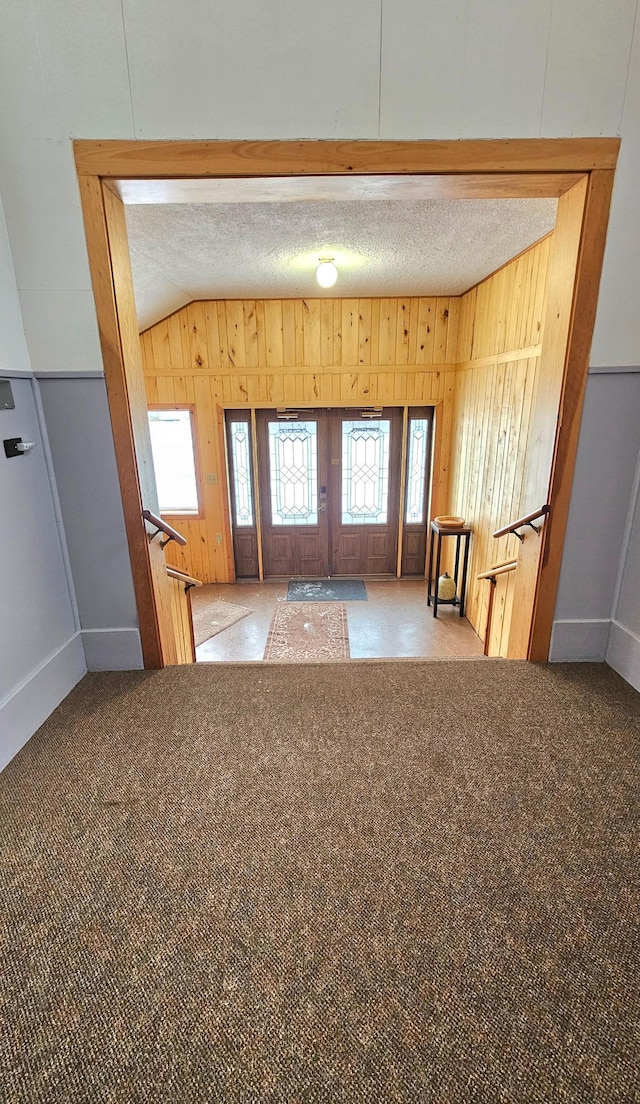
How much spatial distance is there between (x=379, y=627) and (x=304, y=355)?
10.7 ft

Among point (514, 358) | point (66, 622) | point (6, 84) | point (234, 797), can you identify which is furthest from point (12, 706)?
point (514, 358)

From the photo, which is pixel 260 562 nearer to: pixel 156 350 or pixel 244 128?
pixel 156 350

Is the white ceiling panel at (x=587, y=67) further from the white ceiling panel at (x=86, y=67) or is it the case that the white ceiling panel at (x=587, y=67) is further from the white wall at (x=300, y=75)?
the white ceiling panel at (x=86, y=67)

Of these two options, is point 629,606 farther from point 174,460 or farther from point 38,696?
point 174,460

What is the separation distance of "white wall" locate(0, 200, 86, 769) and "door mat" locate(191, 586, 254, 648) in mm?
2913

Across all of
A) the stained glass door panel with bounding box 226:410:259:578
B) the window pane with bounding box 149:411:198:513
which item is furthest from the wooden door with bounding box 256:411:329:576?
the window pane with bounding box 149:411:198:513

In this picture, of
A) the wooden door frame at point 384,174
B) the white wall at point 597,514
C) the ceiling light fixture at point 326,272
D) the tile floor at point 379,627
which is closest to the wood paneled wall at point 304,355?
the ceiling light fixture at point 326,272

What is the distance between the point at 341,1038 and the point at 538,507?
1868 millimetres

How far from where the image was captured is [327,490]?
6160 millimetres

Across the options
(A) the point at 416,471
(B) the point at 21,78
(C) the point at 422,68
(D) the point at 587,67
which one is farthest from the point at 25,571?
(A) the point at 416,471

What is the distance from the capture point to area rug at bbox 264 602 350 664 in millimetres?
4578

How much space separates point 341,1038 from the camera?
0.92 metres

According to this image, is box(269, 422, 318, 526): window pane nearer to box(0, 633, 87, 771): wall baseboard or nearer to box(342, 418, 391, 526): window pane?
box(342, 418, 391, 526): window pane

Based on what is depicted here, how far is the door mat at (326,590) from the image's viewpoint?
581 cm
